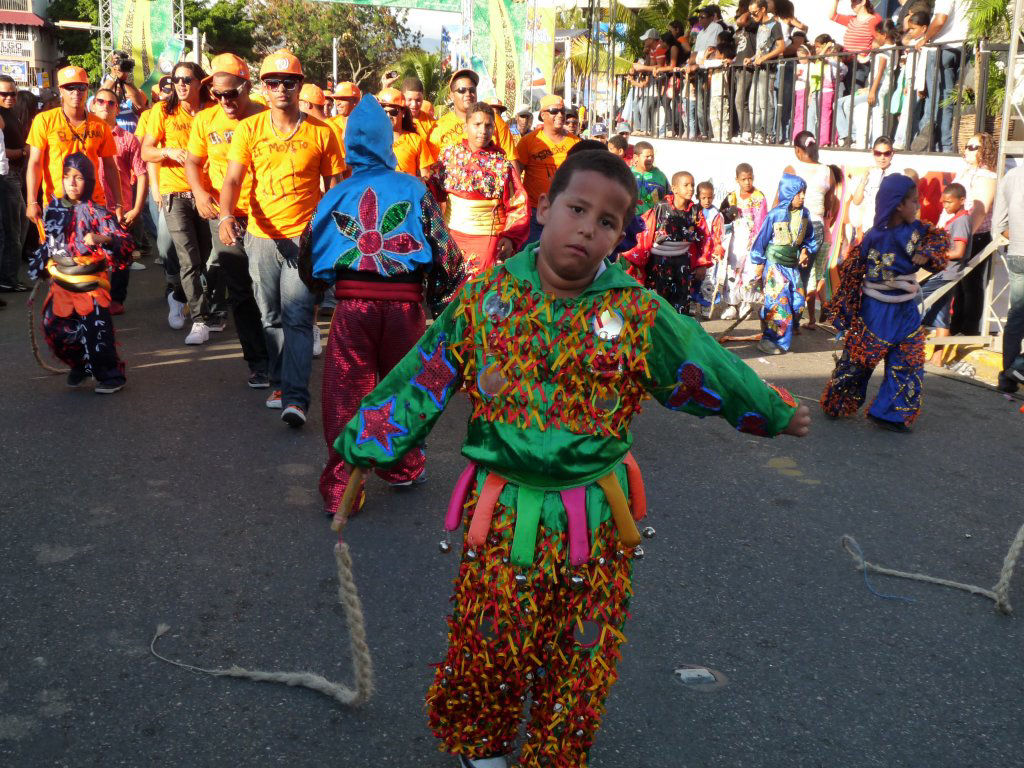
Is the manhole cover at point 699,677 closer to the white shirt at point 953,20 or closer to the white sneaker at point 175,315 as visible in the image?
the white sneaker at point 175,315

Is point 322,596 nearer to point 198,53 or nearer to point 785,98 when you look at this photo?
point 785,98

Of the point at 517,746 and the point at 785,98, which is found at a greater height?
the point at 785,98

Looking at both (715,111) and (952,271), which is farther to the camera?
(715,111)

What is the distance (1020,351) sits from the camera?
28.2 ft

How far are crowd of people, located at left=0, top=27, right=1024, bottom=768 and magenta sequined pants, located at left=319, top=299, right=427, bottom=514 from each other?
0.01 metres

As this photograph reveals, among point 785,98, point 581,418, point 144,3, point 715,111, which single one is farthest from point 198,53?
point 581,418

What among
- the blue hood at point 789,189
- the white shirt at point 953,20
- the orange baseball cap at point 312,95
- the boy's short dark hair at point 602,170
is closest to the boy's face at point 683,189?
the blue hood at point 789,189

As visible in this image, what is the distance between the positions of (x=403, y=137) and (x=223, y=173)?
2386mm

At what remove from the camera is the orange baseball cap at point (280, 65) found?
20.8ft

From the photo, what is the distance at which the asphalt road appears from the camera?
10.9ft

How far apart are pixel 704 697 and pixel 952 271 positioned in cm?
725

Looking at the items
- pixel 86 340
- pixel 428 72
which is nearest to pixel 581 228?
pixel 86 340

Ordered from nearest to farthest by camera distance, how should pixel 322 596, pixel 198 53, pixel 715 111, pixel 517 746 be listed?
pixel 517 746 < pixel 322 596 < pixel 715 111 < pixel 198 53

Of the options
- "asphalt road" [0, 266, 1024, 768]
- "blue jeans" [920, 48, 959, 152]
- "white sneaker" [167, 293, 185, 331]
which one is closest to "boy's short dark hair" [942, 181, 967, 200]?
"blue jeans" [920, 48, 959, 152]
